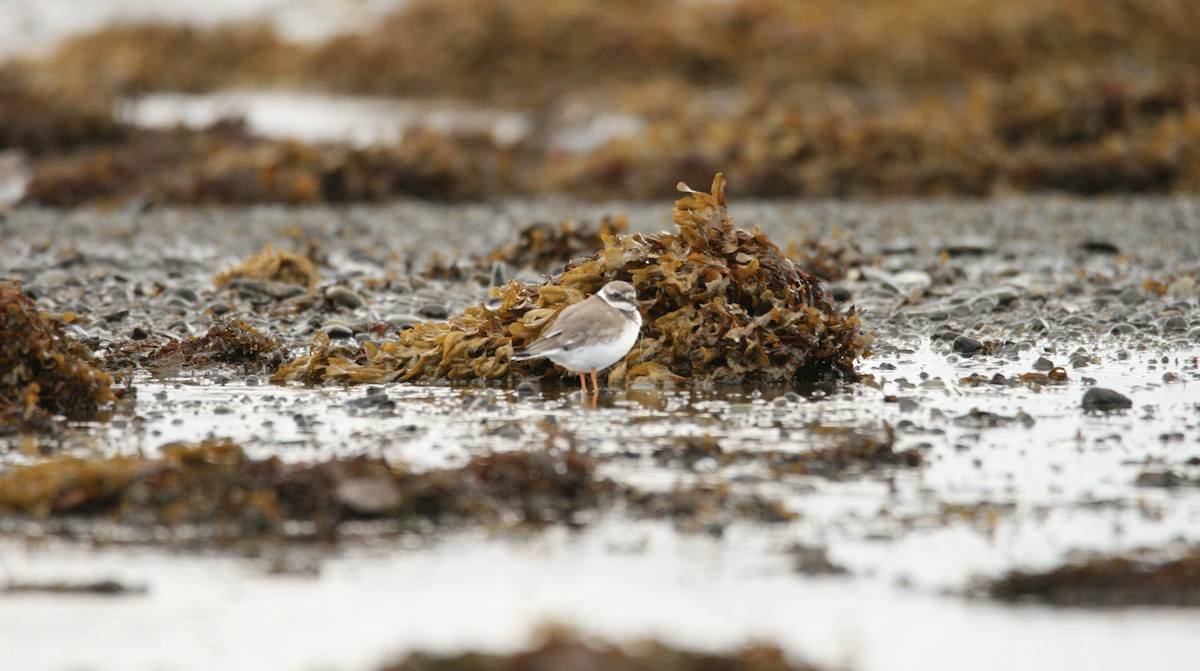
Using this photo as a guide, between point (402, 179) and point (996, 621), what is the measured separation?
48.0ft

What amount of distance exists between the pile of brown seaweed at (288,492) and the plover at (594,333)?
1.56 meters

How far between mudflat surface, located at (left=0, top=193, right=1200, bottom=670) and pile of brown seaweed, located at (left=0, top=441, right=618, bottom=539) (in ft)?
0.31

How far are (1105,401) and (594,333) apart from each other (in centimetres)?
230

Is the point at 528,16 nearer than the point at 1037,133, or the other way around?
the point at 1037,133

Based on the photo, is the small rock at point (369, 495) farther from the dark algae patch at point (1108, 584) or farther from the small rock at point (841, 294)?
the small rock at point (841, 294)

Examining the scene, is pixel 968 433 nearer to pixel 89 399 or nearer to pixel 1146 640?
pixel 1146 640

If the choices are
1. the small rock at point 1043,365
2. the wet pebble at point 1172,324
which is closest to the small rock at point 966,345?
the small rock at point 1043,365

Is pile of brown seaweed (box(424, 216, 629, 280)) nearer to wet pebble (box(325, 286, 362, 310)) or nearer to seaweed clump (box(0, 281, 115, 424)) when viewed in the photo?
wet pebble (box(325, 286, 362, 310))

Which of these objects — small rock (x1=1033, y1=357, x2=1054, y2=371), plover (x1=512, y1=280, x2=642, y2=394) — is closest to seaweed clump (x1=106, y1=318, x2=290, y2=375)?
plover (x1=512, y1=280, x2=642, y2=394)

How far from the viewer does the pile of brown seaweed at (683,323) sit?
7.13m

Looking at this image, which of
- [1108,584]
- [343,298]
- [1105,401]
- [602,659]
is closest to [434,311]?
[343,298]

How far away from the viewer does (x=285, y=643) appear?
3.74 metres

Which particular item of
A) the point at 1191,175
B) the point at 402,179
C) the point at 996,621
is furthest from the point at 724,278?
the point at 1191,175

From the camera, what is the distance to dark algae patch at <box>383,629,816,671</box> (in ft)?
10.6
